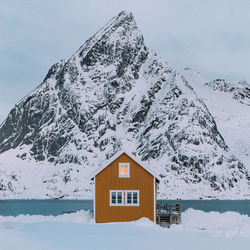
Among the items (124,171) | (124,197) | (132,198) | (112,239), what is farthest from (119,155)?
(112,239)

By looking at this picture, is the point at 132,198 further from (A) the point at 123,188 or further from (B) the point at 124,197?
(A) the point at 123,188

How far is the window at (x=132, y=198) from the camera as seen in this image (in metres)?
52.8

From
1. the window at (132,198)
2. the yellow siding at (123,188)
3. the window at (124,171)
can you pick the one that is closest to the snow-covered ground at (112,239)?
the yellow siding at (123,188)

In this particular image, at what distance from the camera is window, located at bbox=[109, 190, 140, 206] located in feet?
173

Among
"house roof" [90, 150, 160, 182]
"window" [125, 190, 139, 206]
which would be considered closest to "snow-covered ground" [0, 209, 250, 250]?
"window" [125, 190, 139, 206]

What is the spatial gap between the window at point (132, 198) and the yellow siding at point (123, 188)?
329 mm

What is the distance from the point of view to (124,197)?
174 ft

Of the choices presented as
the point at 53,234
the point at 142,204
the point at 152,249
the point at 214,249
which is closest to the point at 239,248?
the point at 214,249

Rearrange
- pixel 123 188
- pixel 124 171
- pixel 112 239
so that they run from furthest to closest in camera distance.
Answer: pixel 124 171, pixel 123 188, pixel 112 239

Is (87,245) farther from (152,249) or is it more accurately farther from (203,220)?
(203,220)

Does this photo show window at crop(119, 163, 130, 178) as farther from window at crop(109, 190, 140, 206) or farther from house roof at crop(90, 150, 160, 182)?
window at crop(109, 190, 140, 206)

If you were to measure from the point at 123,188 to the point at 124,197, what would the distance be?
3.22 feet

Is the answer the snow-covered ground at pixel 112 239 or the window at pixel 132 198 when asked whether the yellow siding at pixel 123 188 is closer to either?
the window at pixel 132 198

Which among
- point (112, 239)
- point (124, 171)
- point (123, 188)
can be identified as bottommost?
point (112, 239)
